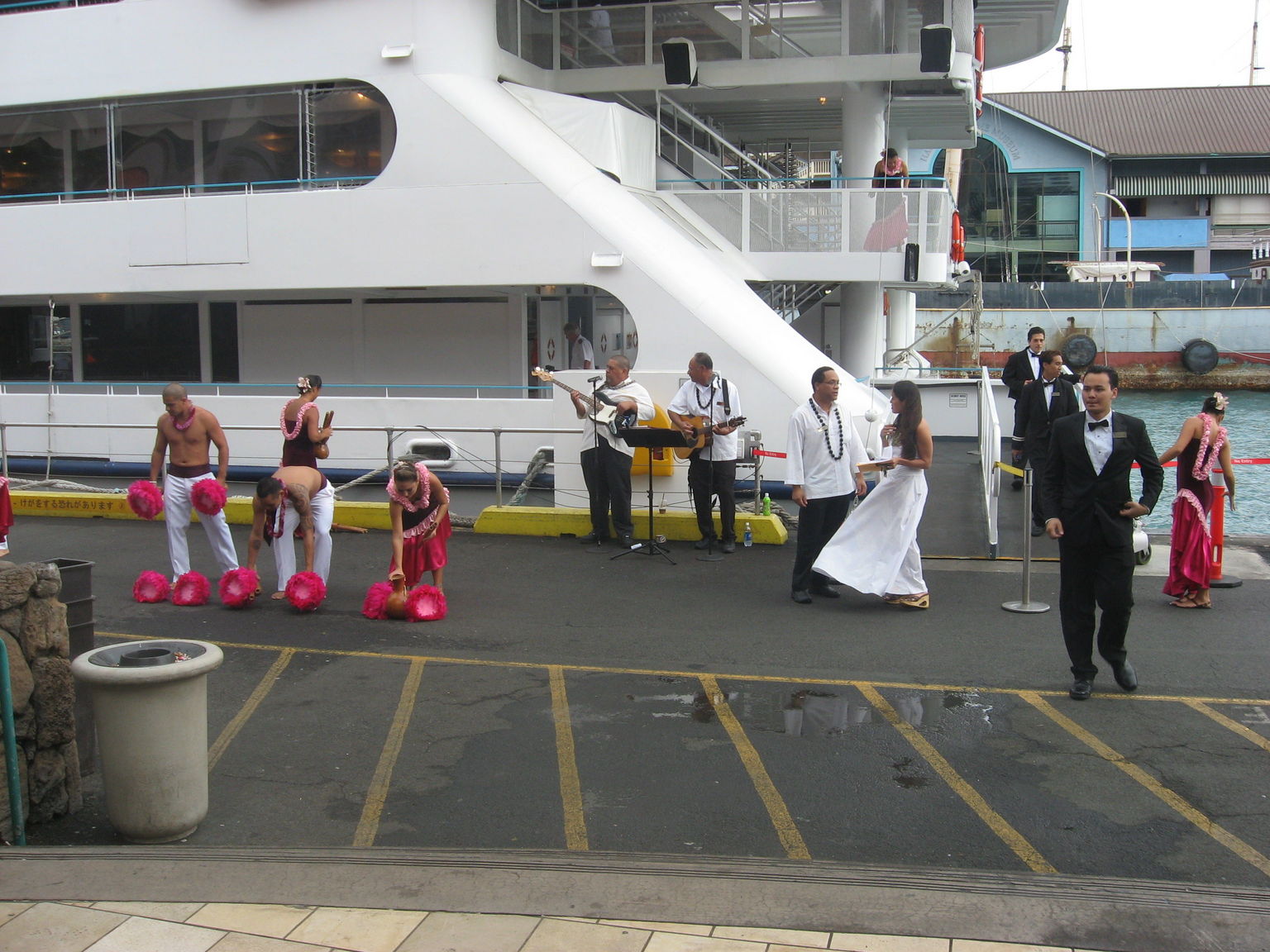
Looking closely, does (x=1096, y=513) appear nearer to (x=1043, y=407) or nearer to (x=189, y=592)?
(x=1043, y=407)

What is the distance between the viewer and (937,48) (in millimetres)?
13727

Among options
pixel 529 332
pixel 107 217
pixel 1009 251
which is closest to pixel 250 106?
pixel 107 217

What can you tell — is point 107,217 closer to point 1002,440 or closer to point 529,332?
point 529,332

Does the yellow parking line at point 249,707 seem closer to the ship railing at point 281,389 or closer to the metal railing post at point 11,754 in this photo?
the metal railing post at point 11,754

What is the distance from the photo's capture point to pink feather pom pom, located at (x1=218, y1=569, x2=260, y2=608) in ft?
30.0

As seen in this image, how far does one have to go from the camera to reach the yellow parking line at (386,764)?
5102 millimetres

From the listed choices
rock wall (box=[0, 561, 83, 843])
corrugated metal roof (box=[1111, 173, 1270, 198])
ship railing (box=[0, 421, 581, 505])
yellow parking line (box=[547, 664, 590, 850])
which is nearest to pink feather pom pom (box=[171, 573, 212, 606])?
ship railing (box=[0, 421, 581, 505])

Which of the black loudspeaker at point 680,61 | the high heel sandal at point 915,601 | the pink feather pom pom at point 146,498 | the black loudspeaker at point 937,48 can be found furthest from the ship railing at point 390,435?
the black loudspeaker at point 937,48

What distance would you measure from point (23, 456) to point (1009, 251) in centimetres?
4591

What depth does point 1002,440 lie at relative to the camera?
755 inches

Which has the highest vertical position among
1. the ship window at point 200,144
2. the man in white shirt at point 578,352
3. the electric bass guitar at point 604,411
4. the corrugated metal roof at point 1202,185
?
the corrugated metal roof at point 1202,185

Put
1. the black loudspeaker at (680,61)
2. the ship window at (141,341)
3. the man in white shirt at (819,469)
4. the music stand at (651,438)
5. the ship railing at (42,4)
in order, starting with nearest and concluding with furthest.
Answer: the man in white shirt at (819,469), the music stand at (651,438), the black loudspeaker at (680,61), the ship railing at (42,4), the ship window at (141,341)

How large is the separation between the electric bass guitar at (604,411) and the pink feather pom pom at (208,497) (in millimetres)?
3215

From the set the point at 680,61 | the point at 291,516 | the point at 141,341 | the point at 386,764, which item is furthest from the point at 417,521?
the point at 141,341
